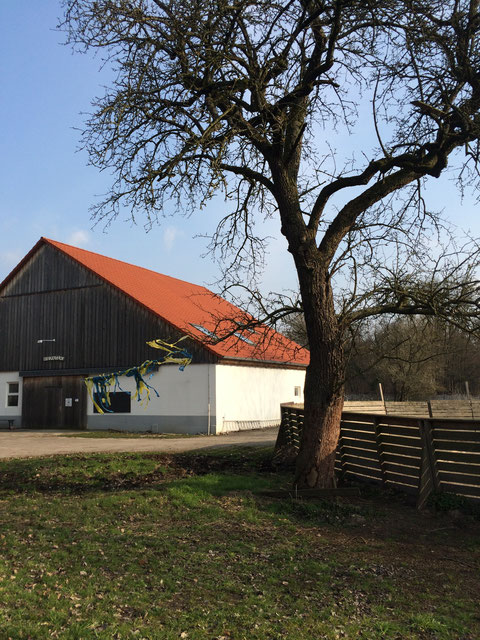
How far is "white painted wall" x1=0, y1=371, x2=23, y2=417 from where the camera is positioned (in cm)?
2836

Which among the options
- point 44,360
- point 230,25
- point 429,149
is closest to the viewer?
point 230,25

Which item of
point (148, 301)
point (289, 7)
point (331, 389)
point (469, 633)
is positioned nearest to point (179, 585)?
point (469, 633)

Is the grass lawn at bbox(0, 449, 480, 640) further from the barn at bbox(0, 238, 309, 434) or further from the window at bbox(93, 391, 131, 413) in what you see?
the window at bbox(93, 391, 131, 413)

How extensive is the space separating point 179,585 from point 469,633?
2391 mm

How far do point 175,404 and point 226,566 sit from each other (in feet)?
59.9

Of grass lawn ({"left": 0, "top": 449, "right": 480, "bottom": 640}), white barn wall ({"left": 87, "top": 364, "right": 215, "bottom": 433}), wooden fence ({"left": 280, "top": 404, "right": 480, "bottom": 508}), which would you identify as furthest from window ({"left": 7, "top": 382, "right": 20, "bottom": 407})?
wooden fence ({"left": 280, "top": 404, "right": 480, "bottom": 508})

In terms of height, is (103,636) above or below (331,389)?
below

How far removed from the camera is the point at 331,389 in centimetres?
905

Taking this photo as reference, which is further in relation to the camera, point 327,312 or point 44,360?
point 44,360

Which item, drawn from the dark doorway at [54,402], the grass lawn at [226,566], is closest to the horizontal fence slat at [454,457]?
the grass lawn at [226,566]

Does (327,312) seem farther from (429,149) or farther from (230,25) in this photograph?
(230,25)

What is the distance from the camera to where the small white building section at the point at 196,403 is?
23.1 meters

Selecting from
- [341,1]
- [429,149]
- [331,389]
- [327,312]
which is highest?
[341,1]

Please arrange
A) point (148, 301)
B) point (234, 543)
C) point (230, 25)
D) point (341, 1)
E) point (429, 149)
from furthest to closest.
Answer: point (148, 301), point (429, 149), point (230, 25), point (341, 1), point (234, 543)
